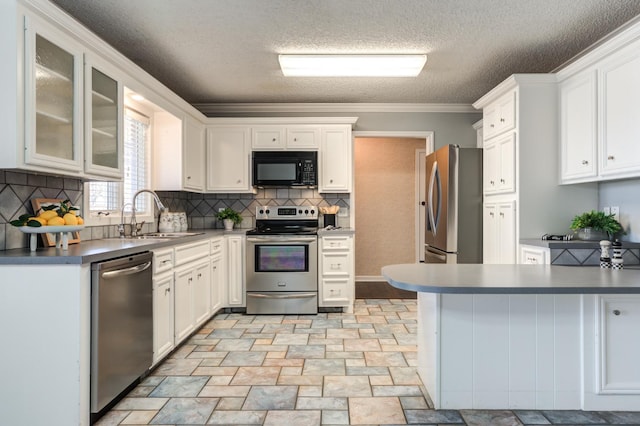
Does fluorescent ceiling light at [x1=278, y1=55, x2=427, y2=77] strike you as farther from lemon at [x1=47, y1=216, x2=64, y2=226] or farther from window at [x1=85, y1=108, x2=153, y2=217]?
lemon at [x1=47, y1=216, x2=64, y2=226]

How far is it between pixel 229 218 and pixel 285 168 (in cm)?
87

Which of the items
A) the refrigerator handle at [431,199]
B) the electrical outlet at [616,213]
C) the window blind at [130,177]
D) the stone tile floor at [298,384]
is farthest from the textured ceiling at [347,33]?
the stone tile floor at [298,384]

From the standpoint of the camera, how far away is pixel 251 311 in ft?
14.2

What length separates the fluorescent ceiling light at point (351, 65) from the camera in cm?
338

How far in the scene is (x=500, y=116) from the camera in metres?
3.64

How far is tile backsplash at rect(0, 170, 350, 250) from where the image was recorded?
230 centimetres

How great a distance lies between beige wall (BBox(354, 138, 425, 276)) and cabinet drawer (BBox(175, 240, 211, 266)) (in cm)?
308

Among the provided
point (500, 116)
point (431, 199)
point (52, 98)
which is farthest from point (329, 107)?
point (52, 98)

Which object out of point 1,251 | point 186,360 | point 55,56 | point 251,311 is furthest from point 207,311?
point 55,56

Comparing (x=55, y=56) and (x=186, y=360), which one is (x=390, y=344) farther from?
(x=55, y=56)

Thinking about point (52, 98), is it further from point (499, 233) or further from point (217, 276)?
point (499, 233)

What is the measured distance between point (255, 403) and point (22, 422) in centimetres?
111

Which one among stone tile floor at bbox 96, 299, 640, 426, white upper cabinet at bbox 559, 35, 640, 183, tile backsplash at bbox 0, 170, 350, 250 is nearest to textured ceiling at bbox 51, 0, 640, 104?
white upper cabinet at bbox 559, 35, 640, 183

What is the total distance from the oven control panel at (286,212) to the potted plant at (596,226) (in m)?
2.68
